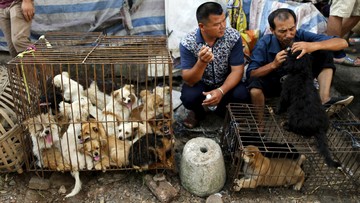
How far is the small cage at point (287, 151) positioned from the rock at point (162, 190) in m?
0.61

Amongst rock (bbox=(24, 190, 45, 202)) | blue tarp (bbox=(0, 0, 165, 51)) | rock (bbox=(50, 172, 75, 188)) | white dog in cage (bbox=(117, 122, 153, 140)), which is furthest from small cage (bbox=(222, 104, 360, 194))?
blue tarp (bbox=(0, 0, 165, 51))

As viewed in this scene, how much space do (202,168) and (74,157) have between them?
126cm

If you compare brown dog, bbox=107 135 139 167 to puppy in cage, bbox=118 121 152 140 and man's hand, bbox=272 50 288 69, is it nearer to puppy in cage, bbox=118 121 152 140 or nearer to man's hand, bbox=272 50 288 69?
puppy in cage, bbox=118 121 152 140

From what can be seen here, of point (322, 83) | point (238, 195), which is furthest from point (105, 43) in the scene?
point (322, 83)

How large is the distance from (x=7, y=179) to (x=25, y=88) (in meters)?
0.98

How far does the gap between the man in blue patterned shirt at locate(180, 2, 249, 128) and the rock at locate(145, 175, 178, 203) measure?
94 centimetres

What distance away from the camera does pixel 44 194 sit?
3250 mm

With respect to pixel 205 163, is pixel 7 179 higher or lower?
lower

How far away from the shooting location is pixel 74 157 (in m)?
3.22

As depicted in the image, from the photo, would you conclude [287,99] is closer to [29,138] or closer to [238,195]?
[238,195]

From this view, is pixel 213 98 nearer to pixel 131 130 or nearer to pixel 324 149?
pixel 131 130

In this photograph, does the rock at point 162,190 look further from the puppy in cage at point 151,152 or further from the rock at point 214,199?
the rock at point 214,199

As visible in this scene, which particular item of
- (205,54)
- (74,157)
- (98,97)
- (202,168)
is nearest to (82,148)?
(74,157)

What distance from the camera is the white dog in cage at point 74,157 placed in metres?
3.20
